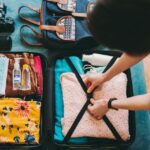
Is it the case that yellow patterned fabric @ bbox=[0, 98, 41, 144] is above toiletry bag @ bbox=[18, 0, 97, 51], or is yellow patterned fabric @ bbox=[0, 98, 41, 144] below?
below

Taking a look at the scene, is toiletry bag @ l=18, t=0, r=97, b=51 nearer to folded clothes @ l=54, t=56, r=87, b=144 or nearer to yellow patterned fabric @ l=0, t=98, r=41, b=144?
folded clothes @ l=54, t=56, r=87, b=144

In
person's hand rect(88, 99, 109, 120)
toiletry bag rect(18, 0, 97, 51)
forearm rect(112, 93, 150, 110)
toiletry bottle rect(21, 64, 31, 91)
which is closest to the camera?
forearm rect(112, 93, 150, 110)

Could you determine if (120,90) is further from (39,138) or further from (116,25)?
(116,25)

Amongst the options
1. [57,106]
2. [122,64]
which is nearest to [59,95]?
[57,106]

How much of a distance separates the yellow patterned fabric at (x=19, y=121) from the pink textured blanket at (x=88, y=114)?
115 mm

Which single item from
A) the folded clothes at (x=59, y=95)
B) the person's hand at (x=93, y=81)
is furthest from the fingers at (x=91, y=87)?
the folded clothes at (x=59, y=95)

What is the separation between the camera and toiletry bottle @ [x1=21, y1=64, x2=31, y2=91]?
4.27ft

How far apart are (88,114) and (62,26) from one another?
46 cm

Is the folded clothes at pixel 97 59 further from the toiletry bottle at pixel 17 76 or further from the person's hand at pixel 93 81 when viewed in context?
the toiletry bottle at pixel 17 76

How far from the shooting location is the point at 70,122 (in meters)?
1.23

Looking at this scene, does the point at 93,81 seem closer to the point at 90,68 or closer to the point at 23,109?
the point at 90,68

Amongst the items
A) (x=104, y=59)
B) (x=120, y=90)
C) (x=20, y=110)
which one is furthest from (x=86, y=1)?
(x=20, y=110)

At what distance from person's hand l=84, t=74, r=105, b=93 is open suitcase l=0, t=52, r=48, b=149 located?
0.61 ft

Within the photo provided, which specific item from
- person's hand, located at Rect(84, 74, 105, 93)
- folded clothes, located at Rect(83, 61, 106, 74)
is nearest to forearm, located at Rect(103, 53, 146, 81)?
person's hand, located at Rect(84, 74, 105, 93)
